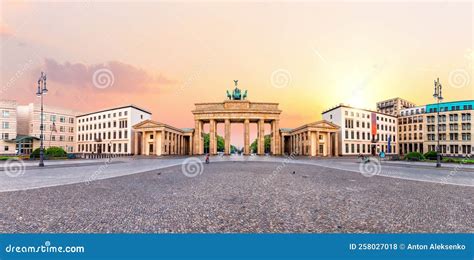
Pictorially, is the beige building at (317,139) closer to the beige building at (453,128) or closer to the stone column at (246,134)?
the stone column at (246,134)

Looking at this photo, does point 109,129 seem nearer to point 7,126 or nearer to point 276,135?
point 7,126

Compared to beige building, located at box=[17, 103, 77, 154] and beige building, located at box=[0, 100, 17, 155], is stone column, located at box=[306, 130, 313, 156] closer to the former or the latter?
beige building, located at box=[17, 103, 77, 154]

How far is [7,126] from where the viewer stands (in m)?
67.6

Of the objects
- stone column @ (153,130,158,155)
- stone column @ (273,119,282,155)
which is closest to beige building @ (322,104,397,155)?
stone column @ (273,119,282,155)

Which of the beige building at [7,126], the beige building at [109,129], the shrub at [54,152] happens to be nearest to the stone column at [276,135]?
the beige building at [109,129]

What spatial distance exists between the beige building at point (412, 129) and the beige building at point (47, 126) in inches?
5207

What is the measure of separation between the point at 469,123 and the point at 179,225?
4329 inches

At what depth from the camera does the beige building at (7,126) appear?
66.2m

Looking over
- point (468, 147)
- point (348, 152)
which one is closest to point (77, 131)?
point (348, 152)

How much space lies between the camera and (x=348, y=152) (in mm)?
79438

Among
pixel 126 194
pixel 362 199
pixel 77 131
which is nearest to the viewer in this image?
pixel 362 199

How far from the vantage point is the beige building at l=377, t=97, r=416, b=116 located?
10481 centimetres

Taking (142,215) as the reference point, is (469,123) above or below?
above

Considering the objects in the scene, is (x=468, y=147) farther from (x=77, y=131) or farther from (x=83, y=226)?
(x=77, y=131)
